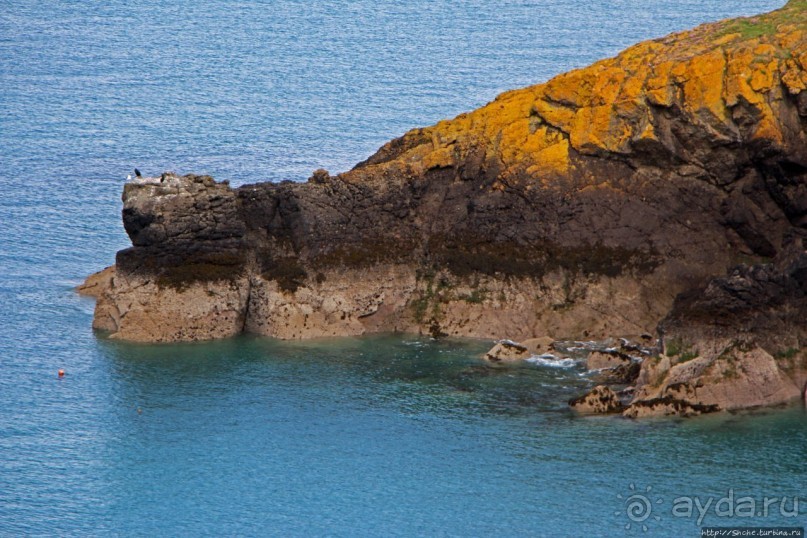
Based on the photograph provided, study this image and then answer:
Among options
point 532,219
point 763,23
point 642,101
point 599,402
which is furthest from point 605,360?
point 763,23

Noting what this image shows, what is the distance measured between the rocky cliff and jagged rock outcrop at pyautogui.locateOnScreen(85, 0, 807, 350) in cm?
7

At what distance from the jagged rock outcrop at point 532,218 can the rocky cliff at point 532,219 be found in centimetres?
7

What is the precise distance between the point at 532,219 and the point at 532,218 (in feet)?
0.13

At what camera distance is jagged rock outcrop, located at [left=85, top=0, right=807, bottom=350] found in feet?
213

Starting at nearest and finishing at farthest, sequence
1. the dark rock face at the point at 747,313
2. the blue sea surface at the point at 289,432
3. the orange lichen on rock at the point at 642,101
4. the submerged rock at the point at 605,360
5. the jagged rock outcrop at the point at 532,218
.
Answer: the blue sea surface at the point at 289,432
the dark rock face at the point at 747,313
the submerged rock at the point at 605,360
the orange lichen on rock at the point at 642,101
the jagged rock outcrop at the point at 532,218

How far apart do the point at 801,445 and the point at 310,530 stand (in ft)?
54.8

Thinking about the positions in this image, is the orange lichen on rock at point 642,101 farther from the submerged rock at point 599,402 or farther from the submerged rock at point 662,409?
the submerged rock at point 662,409

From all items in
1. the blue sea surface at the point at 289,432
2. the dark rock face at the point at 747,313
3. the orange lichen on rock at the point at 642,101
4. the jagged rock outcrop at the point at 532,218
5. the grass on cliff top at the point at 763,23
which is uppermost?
the grass on cliff top at the point at 763,23

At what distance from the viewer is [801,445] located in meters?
55.2

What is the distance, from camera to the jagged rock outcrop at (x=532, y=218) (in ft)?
213

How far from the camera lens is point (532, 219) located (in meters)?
66.4

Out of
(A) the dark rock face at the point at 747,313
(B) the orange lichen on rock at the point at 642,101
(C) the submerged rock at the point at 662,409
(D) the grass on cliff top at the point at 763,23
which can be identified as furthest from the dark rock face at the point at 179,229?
(D) the grass on cliff top at the point at 763,23

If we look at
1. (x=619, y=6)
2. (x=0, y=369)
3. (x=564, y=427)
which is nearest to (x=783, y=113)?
(x=564, y=427)

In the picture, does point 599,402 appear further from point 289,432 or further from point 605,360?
point 289,432
